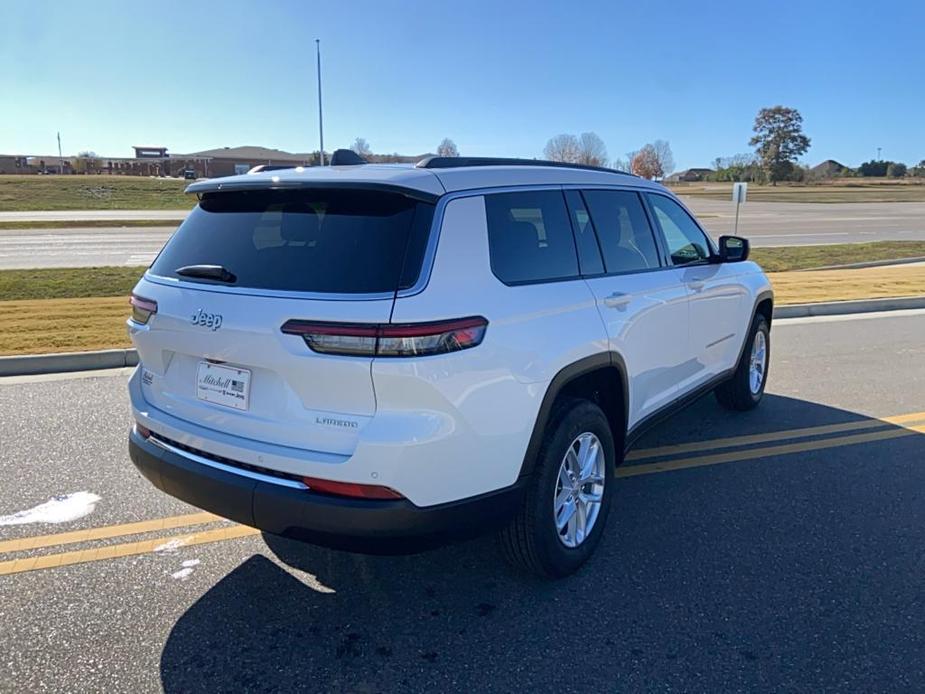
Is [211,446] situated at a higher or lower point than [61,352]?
higher

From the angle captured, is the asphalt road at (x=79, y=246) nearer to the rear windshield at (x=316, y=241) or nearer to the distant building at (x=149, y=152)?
the rear windshield at (x=316, y=241)

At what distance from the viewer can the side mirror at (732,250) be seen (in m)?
4.94

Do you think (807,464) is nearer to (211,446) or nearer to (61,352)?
(211,446)

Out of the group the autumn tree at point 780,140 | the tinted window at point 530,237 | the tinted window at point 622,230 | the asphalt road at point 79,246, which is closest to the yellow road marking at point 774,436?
the tinted window at point 622,230

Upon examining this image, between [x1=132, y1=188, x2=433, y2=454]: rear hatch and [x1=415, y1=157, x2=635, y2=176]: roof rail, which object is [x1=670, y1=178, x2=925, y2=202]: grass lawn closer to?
[x1=415, y1=157, x2=635, y2=176]: roof rail

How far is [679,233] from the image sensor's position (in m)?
4.63

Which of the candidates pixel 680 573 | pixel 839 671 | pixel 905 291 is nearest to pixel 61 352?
pixel 680 573

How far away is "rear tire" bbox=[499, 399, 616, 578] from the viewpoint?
10.1 ft

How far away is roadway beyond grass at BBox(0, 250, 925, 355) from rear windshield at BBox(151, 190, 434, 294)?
5164mm

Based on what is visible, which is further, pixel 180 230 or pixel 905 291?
pixel 905 291

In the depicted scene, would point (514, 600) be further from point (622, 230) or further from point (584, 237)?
point (622, 230)

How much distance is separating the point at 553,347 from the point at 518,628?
1.19 meters

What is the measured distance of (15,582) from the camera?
10.8ft

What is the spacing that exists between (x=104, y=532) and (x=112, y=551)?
24 cm
